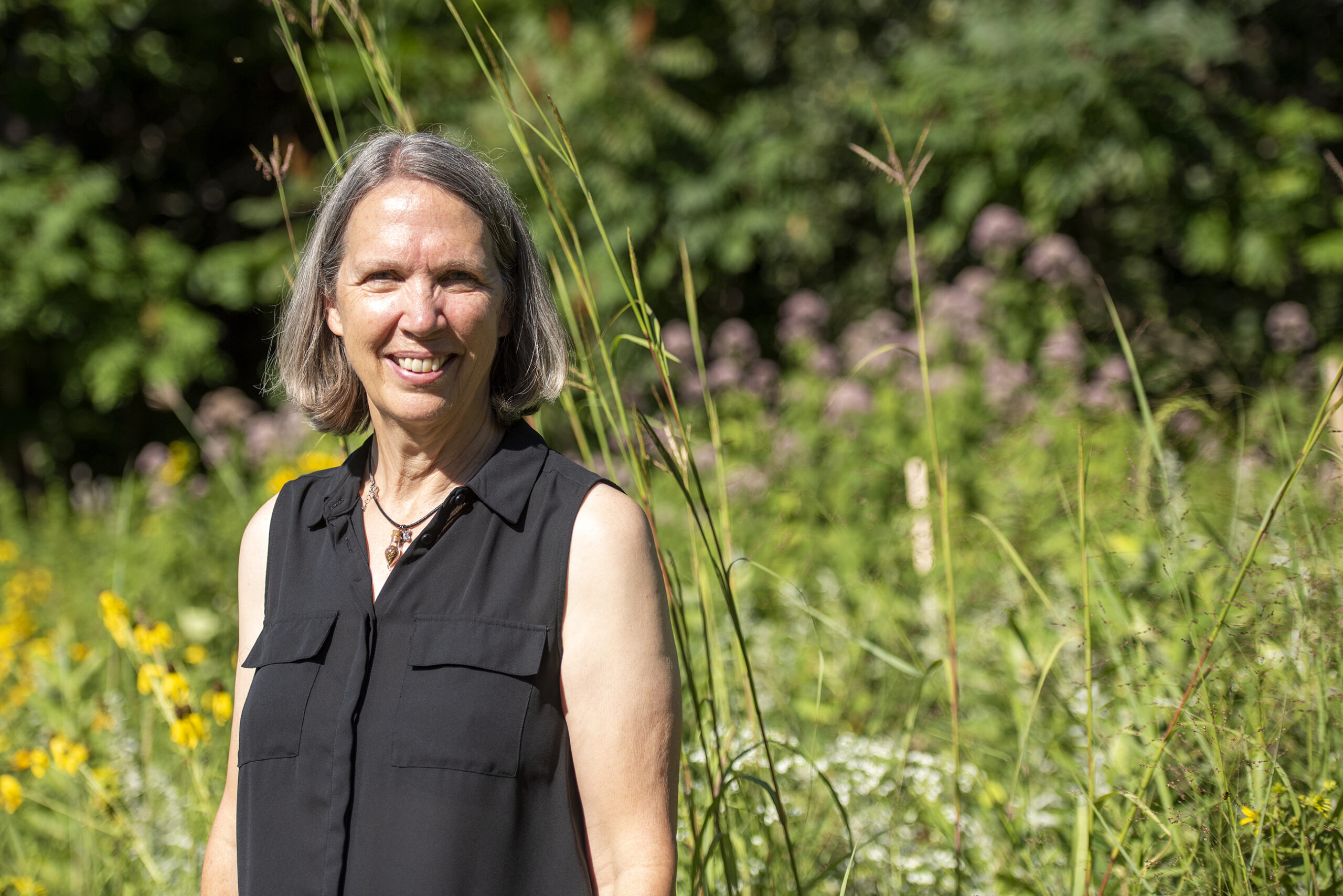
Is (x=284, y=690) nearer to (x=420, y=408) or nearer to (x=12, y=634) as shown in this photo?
(x=420, y=408)

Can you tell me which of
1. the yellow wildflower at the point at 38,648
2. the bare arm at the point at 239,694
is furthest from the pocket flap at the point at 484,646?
the yellow wildflower at the point at 38,648

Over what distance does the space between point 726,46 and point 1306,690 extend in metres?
7.26

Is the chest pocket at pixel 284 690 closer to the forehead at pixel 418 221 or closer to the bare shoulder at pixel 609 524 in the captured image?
the bare shoulder at pixel 609 524

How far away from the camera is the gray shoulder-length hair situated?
1.29 m

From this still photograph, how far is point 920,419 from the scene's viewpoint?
4555 mm

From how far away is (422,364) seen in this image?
128 centimetres

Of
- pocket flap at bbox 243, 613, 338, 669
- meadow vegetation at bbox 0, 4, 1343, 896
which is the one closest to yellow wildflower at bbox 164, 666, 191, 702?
meadow vegetation at bbox 0, 4, 1343, 896

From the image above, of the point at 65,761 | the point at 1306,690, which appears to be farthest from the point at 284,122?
the point at 1306,690

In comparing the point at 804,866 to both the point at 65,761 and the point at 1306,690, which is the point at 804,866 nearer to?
the point at 1306,690

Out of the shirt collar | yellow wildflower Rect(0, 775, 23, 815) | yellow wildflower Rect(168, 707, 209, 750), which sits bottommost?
yellow wildflower Rect(0, 775, 23, 815)

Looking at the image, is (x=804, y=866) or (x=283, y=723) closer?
(x=283, y=723)

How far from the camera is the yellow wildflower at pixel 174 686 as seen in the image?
178 cm

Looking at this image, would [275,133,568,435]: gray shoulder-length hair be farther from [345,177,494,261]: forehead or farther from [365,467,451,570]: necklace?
[365,467,451,570]: necklace

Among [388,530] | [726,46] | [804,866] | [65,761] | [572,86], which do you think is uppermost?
[726,46]
